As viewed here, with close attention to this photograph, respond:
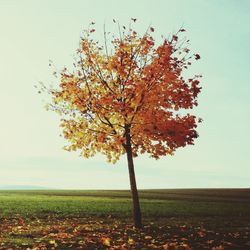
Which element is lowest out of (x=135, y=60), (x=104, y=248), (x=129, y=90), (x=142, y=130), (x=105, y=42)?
(x=104, y=248)

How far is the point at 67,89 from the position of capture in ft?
69.6

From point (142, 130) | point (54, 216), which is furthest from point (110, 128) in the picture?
point (54, 216)

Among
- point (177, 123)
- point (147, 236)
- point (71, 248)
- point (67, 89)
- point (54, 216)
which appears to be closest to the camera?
point (71, 248)

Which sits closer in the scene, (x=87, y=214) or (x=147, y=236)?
(x=147, y=236)

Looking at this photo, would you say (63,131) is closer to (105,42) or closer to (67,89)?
(67,89)

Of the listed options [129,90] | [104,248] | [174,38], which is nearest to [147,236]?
[104,248]

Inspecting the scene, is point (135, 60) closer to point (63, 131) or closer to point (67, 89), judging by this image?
point (67, 89)

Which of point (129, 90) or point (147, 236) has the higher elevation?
point (129, 90)

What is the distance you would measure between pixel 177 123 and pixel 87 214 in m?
13.9

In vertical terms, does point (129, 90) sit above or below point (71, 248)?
above

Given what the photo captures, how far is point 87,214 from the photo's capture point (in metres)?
30.4

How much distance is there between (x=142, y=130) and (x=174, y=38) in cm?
546

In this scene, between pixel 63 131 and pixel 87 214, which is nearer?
pixel 63 131

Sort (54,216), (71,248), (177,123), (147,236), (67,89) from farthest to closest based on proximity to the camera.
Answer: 1. (54,216)
2. (67,89)
3. (177,123)
4. (147,236)
5. (71,248)
